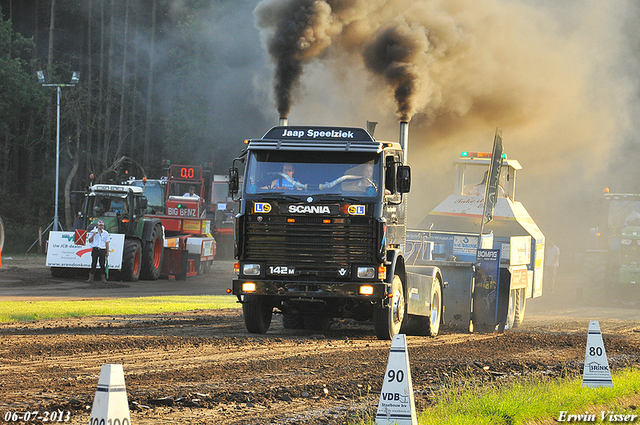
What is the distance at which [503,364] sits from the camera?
992 centimetres

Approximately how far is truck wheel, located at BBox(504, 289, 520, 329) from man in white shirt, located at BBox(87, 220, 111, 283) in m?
11.4

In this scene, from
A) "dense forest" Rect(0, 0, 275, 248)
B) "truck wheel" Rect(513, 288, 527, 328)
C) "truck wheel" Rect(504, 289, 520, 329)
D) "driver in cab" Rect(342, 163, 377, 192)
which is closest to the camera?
"driver in cab" Rect(342, 163, 377, 192)

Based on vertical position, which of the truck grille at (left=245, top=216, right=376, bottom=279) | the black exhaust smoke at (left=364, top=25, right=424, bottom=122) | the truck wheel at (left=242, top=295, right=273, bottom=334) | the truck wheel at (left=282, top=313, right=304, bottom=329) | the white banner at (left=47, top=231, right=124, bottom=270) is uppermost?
the black exhaust smoke at (left=364, top=25, right=424, bottom=122)

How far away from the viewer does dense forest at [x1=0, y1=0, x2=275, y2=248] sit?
4188 cm

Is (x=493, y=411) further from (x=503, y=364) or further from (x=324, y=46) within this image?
(x=324, y=46)

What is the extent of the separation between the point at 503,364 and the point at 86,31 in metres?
44.3

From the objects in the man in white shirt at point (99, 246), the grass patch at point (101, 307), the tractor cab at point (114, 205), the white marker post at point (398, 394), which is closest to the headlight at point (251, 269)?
the grass patch at point (101, 307)

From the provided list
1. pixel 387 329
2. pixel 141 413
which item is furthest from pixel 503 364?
pixel 141 413

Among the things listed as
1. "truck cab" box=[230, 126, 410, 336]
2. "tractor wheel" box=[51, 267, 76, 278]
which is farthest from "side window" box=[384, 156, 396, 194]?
"tractor wheel" box=[51, 267, 76, 278]

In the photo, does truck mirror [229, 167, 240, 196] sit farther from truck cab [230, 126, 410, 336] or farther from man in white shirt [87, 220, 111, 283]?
man in white shirt [87, 220, 111, 283]

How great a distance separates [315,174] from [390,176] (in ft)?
3.56

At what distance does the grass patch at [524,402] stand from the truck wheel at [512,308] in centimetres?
693

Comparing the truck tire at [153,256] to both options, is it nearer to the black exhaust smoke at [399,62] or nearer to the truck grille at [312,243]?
the black exhaust smoke at [399,62]

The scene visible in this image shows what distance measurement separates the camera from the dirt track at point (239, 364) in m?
6.66
